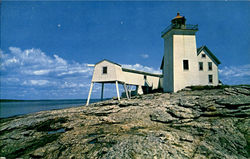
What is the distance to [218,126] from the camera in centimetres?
1085

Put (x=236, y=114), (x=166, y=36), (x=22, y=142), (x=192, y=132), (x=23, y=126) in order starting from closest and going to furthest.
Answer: (x=192, y=132)
(x=22, y=142)
(x=236, y=114)
(x=23, y=126)
(x=166, y=36)

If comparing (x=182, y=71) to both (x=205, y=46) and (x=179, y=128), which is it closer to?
(x=205, y=46)

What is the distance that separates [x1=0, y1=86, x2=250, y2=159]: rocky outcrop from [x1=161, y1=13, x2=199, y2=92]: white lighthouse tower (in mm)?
7688

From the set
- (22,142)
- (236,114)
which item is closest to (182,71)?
(236,114)

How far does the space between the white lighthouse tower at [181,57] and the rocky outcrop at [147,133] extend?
7688mm

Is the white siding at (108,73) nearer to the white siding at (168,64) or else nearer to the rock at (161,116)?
the white siding at (168,64)

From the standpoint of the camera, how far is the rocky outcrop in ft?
25.8

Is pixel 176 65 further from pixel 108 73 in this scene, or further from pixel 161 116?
pixel 161 116

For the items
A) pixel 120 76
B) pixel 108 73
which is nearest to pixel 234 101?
pixel 120 76

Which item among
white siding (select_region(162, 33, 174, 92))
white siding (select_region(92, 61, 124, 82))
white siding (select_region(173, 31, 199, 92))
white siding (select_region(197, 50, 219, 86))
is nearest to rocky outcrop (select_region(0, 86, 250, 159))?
white siding (select_region(92, 61, 124, 82))

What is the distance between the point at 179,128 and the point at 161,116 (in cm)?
239

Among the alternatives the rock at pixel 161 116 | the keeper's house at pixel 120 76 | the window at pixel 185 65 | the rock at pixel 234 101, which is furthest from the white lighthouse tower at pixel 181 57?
the rock at pixel 161 116

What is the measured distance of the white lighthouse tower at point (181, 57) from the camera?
2425 cm

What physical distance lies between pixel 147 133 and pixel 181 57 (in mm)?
18834
